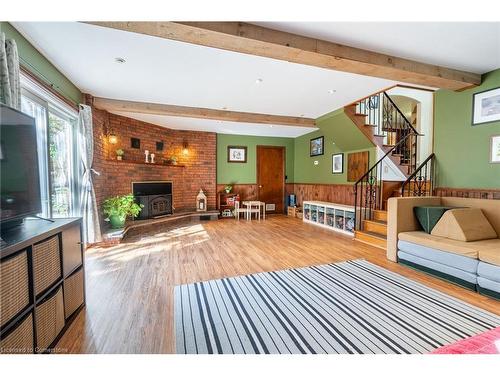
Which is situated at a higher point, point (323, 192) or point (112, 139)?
point (112, 139)

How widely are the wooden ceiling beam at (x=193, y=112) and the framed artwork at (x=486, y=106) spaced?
2.85m

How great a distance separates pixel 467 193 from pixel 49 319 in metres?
4.95

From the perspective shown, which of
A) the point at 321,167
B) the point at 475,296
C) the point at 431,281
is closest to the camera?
the point at 475,296

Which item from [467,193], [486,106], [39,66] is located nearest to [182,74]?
[39,66]

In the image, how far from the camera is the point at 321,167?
6.37 metres

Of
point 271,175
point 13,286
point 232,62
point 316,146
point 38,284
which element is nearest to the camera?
point 13,286

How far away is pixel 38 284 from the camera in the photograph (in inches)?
55.2

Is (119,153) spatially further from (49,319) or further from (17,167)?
(49,319)

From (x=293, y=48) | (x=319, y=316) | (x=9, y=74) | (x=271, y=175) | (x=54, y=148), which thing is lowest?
(x=319, y=316)

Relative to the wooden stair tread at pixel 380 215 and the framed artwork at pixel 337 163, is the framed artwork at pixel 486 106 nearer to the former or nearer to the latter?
the wooden stair tread at pixel 380 215

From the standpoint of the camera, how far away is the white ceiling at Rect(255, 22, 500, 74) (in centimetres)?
202

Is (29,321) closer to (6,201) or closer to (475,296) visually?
(6,201)
